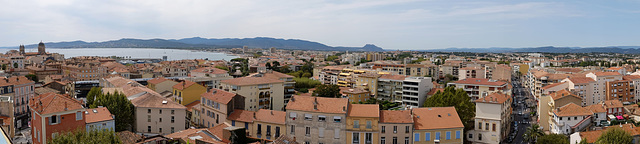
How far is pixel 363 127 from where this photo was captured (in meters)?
18.6

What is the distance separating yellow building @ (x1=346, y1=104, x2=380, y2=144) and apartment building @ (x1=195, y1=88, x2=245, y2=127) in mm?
5983

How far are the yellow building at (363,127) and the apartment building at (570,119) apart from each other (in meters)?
15.2

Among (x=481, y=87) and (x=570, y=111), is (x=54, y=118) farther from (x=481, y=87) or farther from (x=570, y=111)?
(x=481, y=87)

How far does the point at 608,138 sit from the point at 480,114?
578 centimetres

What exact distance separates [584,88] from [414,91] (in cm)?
1502

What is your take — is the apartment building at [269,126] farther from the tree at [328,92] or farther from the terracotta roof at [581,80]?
the terracotta roof at [581,80]

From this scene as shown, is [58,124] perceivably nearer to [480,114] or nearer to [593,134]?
[480,114]

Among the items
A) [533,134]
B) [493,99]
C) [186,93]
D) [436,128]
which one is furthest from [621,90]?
[186,93]

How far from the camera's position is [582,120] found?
27.9 m

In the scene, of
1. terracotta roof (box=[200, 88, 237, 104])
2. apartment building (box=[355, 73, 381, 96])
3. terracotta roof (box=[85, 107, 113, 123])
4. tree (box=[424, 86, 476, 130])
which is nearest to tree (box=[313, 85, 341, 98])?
apartment building (box=[355, 73, 381, 96])

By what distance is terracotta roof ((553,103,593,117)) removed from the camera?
27625 millimetres

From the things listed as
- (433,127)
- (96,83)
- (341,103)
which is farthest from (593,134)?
(96,83)

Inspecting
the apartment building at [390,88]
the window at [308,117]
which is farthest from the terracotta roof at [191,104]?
the apartment building at [390,88]

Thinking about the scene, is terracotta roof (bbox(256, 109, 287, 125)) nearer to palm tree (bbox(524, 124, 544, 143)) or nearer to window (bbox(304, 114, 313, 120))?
window (bbox(304, 114, 313, 120))
